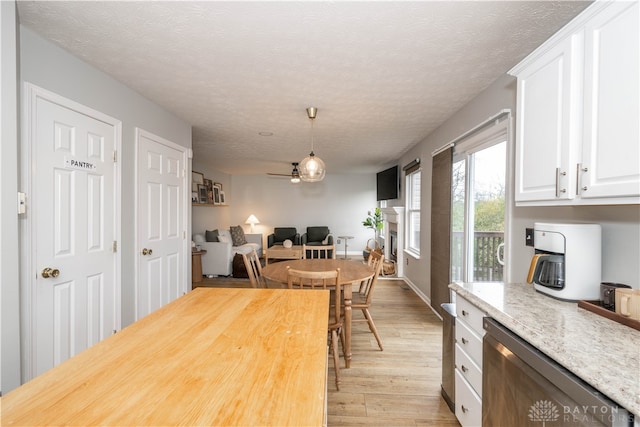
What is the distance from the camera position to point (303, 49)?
1.86m

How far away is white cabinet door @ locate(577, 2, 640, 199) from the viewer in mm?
1037

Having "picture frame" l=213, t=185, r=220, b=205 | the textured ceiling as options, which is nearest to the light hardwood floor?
the textured ceiling

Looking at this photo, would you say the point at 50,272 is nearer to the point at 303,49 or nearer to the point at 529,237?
the point at 303,49

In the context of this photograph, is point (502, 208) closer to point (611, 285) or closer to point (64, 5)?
point (611, 285)

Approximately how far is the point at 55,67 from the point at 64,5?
1.83 feet

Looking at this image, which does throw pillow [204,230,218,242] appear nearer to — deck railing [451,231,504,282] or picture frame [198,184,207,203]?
picture frame [198,184,207,203]

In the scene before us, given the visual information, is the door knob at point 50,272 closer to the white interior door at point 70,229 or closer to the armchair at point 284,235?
the white interior door at point 70,229

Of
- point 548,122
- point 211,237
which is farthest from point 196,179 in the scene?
point 548,122

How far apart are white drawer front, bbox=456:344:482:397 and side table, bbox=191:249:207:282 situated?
4.67m

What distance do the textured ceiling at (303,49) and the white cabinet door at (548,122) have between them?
34 centimetres

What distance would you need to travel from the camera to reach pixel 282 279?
2.45 m

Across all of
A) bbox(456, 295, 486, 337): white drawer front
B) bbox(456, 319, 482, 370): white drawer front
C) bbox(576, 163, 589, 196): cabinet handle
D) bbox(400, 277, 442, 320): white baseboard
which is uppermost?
bbox(576, 163, 589, 196): cabinet handle

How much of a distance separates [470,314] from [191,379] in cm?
149

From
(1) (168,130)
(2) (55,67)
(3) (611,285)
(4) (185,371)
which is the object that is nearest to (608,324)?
(3) (611,285)
